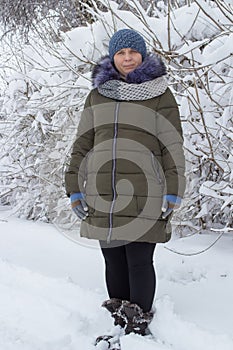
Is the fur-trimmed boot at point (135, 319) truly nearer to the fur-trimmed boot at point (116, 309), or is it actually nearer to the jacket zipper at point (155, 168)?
the fur-trimmed boot at point (116, 309)

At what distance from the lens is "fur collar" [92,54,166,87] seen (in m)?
2.27

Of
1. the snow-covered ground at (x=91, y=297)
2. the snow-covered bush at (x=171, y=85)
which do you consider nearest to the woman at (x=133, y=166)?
the snow-covered ground at (x=91, y=297)

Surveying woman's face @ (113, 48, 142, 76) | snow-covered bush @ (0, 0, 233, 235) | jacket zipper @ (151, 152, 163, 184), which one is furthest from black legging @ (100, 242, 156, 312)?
snow-covered bush @ (0, 0, 233, 235)

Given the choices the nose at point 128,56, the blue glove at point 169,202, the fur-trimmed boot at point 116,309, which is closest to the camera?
the blue glove at point 169,202

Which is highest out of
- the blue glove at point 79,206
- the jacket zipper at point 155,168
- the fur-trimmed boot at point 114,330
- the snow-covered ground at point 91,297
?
the jacket zipper at point 155,168

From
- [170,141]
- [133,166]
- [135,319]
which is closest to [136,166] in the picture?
[133,166]

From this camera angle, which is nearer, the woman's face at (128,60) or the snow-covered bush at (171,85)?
the woman's face at (128,60)

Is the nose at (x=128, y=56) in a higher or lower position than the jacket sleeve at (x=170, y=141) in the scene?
higher

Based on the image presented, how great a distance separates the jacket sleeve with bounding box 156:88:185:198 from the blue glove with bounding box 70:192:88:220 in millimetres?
426

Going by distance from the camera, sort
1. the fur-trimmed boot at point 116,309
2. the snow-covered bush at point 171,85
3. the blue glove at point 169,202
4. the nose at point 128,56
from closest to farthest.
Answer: the blue glove at point 169,202 < the nose at point 128,56 < the fur-trimmed boot at point 116,309 < the snow-covered bush at point 171,85

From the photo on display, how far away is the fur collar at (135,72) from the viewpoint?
227 cm

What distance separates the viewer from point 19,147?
19.5ft

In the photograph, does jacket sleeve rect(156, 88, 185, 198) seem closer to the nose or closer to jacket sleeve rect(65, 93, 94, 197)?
the nose

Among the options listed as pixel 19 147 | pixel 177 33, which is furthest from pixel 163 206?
pixel 19 147
